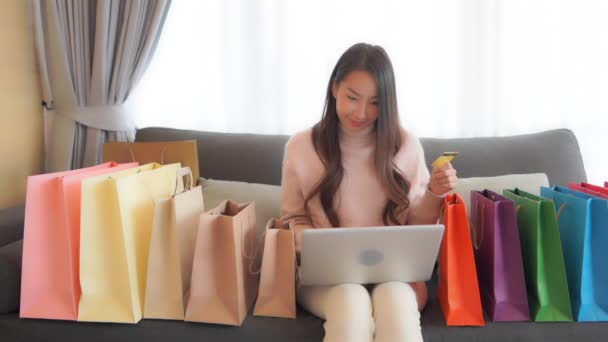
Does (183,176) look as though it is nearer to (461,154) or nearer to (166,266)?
(166,266)

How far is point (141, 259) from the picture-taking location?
1321mm

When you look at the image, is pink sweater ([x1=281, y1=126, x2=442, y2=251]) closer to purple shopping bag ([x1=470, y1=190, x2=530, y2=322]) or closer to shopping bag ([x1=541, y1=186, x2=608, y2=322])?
purple shopping bag ([x1=470, y1=190, x2=530, y2=322])

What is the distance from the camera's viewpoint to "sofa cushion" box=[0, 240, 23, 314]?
128cm

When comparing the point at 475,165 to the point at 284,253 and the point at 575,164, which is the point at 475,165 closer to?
the point at 575,164

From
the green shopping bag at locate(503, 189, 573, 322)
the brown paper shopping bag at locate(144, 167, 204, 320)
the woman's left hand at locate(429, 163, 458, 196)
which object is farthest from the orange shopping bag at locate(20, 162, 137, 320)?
the green shopping bag at locate(503, 189, 573, 322)

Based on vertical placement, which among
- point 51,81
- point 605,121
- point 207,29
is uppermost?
point 207,29

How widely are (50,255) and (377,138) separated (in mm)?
929

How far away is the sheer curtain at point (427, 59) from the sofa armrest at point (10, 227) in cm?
89

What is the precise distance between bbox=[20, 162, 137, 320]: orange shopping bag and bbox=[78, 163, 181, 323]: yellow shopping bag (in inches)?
1.7

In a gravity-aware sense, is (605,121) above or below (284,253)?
above

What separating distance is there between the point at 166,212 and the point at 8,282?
446mm

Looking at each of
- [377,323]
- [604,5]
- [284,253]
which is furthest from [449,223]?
[604,5]

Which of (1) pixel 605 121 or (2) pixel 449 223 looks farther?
(1) pixel 605 121

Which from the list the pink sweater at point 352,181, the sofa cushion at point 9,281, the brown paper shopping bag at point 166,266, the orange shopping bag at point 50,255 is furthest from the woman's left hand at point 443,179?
the sofa cushion at point 9,281
